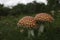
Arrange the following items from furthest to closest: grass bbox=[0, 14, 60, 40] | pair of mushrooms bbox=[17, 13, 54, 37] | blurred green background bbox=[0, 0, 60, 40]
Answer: blurred green background bbox=[0, 0, 60, 40], grass bbox=[0, 14, 60, 40], pair of mushrooms bbox=[17, 13, 54, 37]

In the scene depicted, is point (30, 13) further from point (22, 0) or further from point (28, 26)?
point (28, 26)

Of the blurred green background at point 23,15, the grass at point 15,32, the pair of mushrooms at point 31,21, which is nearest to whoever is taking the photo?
the pair of mushrooms at point 31,21

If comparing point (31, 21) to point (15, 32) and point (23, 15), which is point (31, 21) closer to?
point (15, 32)

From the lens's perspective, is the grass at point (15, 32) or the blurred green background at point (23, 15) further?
the blurred green background at point (23, 15)

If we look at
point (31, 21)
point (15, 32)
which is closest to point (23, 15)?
point (15, 32)

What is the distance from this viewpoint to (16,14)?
9.43 m

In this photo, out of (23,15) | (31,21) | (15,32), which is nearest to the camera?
(31,21)

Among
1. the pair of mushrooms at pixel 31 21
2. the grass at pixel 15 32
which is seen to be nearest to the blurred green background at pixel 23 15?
the grass at pixel 15 32

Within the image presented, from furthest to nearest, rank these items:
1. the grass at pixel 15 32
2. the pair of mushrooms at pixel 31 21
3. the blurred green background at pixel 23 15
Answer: the blurred green background at pixel 23 15 < the grass at pixel 15 32 < the pair of mushrooms at pixel 31 21

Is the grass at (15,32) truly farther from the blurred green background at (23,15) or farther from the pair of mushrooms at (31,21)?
the pair of mushrooms at (31,21)

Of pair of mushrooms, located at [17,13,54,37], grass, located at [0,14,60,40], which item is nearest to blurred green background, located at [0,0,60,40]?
grass, located at [0,14,60,40]

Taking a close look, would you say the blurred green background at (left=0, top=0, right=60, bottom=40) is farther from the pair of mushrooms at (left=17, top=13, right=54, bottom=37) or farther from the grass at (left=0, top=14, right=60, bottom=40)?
the pair of mushrooms at (left=17, top=13, right=54, bottom=37)

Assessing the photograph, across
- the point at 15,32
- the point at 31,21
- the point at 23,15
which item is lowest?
the point at 15,32

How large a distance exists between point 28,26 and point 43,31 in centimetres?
80
